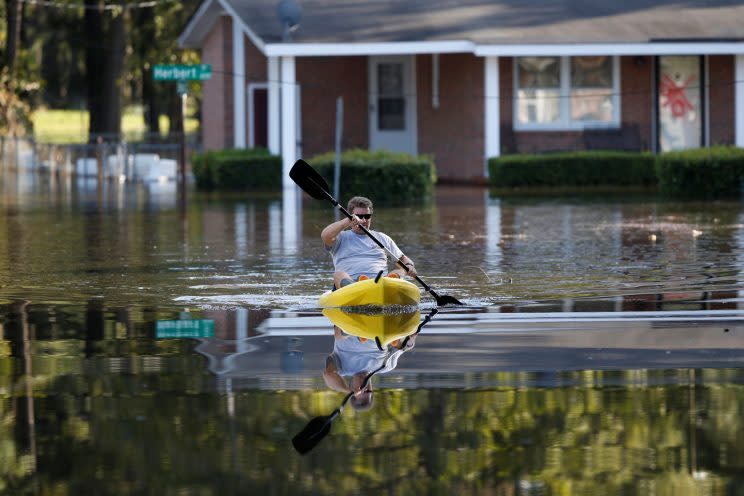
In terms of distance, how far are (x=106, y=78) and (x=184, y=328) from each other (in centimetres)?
4256

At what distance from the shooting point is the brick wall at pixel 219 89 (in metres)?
39.5

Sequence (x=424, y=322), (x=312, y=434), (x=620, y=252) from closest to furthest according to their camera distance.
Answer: (x=312, y=434), (x=424, y=322), (x=620, y=252)

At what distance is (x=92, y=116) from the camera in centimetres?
5469

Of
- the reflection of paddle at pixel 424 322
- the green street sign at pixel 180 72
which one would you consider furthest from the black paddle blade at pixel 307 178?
the green street sign at pixel 180 72

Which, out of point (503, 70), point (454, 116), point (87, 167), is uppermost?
point (503, 70)

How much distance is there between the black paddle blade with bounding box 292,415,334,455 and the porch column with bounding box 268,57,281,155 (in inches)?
1055

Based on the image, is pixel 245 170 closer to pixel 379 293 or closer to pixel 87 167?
pixel 87 167

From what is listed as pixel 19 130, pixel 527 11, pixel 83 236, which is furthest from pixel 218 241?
pixel 19 130

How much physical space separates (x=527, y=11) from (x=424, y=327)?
990 inches

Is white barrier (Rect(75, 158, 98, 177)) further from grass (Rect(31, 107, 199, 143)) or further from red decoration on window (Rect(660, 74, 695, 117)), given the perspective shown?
grass (Rect(31, 107, 199, 143))

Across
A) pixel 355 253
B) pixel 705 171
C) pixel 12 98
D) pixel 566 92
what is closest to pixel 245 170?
pixel 566 92

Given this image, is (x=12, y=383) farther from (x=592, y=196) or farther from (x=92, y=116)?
(x=92, y=116)

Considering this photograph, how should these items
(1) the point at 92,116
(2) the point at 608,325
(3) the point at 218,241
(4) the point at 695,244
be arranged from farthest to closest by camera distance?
(1) the point at 92,116 < (3) the point at 218,241 < (4) the point at 695,244 < (2) the point at 608,325

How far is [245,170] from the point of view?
36.4 m
